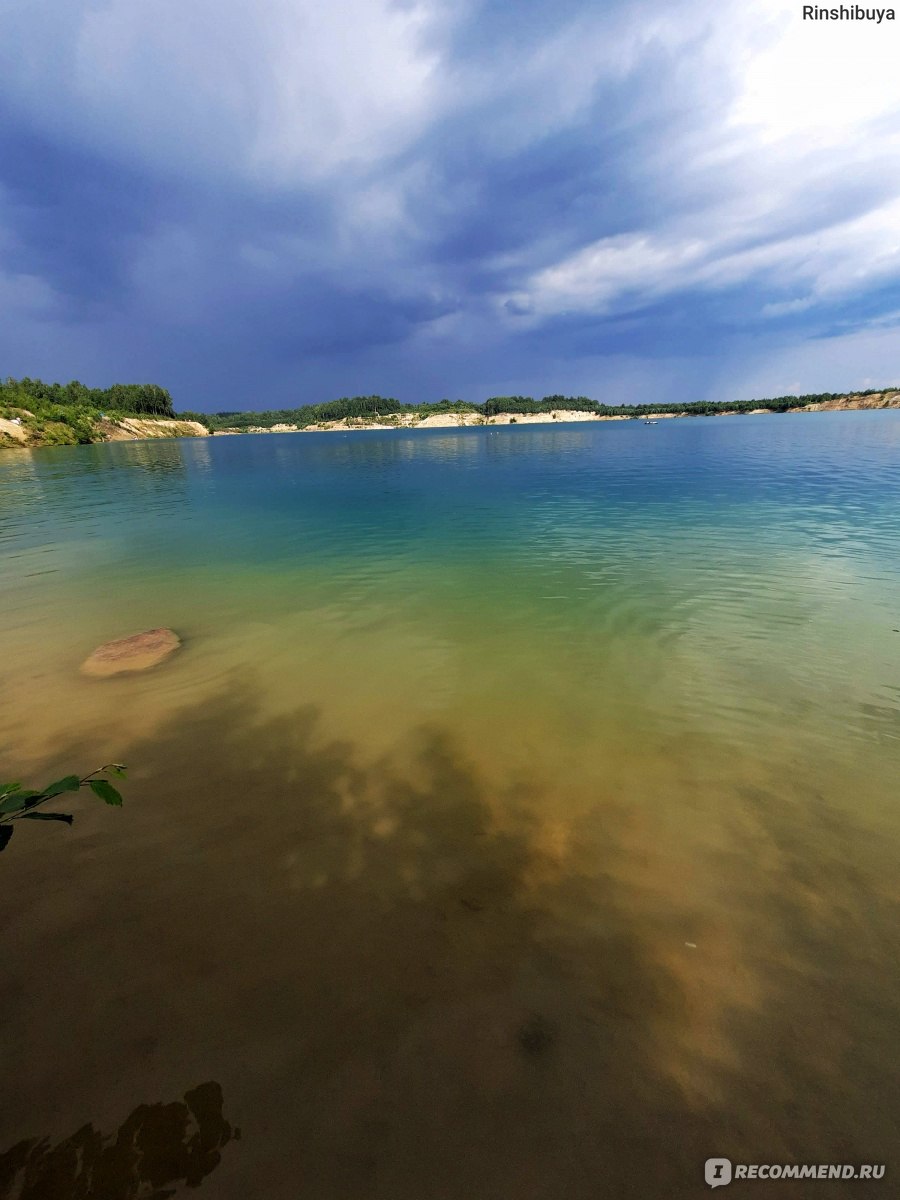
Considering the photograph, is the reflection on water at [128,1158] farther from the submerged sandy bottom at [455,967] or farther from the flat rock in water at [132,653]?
the flat rock in water at [132,653]

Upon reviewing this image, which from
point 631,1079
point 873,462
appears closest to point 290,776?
point 631,1079

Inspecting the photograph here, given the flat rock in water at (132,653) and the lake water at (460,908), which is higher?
the flat rock in water at (132,653)

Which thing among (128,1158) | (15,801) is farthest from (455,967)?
(15,801)

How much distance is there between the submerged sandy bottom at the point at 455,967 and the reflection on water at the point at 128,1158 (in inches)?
0.8

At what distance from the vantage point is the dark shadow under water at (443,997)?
357 centimetres

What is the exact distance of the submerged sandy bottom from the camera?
11.8 feet

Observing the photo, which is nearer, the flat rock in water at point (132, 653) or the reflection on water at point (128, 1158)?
the reflection on water at point (128, 1158)

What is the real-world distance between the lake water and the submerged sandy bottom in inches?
1.1

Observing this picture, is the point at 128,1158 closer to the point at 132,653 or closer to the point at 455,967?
the point at 455,967

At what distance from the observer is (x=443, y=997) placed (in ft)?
14.9

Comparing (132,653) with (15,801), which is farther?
(132,653)

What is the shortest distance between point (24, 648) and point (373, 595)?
9864mm

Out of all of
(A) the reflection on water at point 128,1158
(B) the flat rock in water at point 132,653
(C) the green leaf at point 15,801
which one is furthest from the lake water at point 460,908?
(C) the green leaf at point 15,801

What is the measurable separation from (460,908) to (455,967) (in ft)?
2.16
